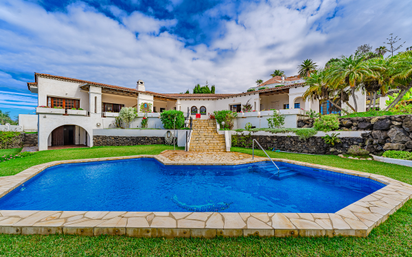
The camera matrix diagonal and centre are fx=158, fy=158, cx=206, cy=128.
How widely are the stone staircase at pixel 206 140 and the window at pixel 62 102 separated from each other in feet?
42.1

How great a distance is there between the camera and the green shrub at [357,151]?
8359mm

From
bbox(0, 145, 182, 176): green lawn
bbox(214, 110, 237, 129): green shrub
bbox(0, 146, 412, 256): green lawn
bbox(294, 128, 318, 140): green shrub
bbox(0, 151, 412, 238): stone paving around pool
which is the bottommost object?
bbox(0, 146, 412, 256): green lawn

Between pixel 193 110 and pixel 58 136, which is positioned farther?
pixel 193 110

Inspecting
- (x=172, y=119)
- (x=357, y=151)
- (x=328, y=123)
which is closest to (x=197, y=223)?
(x=357, y=151)

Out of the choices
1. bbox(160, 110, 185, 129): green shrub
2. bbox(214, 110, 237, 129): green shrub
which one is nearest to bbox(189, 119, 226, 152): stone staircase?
bbox(214, 110, 237, 129): green shrub

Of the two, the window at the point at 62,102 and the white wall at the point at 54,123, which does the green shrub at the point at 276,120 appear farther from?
the window at the point at 62,102

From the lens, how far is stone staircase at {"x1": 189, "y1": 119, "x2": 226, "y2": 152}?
11289 millimetres

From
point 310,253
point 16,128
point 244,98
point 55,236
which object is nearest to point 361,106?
point 244,98

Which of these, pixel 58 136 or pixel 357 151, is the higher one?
pixel 58 136

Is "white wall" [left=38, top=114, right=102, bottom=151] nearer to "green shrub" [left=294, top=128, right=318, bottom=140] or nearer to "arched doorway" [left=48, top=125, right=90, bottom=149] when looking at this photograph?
"arched doorway" [left=48, top=125, right=90, bottom=149]

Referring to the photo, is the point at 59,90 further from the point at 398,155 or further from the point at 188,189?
the point at 398,155

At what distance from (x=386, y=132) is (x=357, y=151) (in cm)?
152

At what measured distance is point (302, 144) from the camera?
10344 mm

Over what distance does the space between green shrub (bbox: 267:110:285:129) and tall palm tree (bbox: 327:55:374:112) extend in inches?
161
